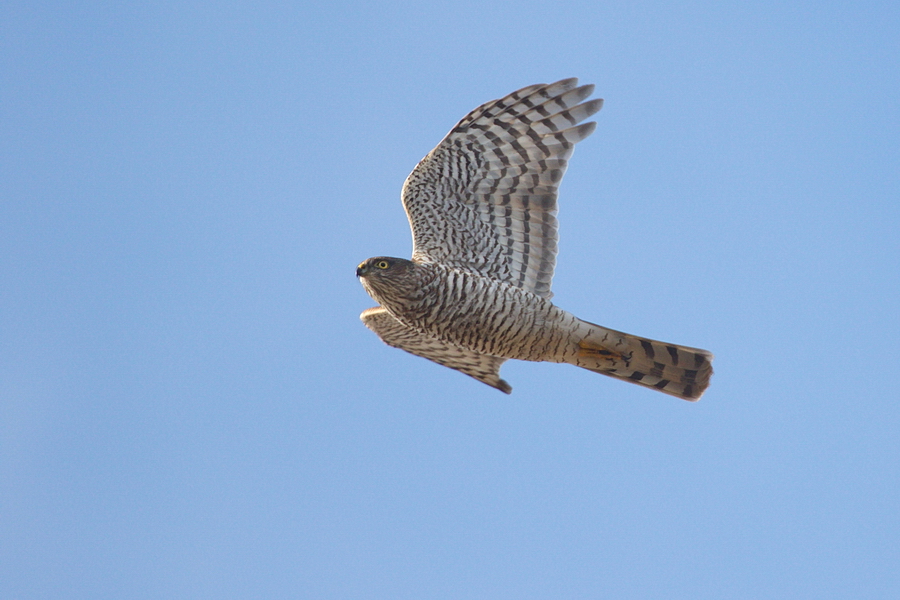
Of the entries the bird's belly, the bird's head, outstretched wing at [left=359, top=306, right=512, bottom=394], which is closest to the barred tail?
the bird's belly

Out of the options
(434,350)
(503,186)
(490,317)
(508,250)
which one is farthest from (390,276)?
(434,350)

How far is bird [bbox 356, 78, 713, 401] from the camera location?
9.37 meters

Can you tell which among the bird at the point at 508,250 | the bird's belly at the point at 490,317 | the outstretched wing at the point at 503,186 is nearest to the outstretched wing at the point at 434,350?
the bird at the point at 508,250

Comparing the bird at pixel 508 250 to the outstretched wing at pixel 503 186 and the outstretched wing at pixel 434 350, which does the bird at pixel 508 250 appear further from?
the outstretched wing at pixel 434 350

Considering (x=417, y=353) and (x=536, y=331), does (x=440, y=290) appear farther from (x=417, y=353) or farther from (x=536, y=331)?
(x=417, y=353)

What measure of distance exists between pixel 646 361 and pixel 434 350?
2483 mm

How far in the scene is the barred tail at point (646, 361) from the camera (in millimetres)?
9478

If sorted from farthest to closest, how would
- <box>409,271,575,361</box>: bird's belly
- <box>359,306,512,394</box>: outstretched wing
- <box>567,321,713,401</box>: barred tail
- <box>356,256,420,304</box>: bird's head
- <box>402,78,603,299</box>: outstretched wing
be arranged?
<box>359,306,512,394</box>: outstretched wing → <box>402,78,603,299</box>: outstretched wing → <box>567,321,713,401</box>: barred tail → <box>409,271,575,361</box>: bird's belly → <box>356,256,420,304</box>: bird's head

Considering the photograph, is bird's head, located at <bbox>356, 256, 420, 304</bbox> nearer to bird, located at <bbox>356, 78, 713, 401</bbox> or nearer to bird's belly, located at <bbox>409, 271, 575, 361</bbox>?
bird, located at <bbox>356, 78, 713, 401</bbox>

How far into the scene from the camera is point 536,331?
9.49 meters

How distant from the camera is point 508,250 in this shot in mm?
9797

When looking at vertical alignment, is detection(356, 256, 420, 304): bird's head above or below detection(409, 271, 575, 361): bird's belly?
above

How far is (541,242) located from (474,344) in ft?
3.93

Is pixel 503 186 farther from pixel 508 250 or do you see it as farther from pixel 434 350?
pixel 434 350
